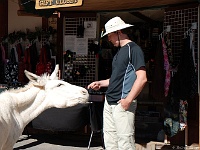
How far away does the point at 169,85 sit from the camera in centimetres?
666

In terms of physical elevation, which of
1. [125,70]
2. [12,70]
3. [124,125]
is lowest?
[124,125]

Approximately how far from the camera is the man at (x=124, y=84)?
14.8 ft

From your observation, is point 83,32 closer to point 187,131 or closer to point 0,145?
point 187,131

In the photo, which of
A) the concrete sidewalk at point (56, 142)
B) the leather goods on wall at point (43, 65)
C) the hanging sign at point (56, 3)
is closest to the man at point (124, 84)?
the hanging sign at point (56, 3)

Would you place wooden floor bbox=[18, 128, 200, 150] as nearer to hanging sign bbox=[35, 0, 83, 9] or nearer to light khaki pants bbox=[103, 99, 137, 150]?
light khaki pants bbox=[103, 99, 137, 150]

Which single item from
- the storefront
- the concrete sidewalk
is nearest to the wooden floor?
the concrete sidewalk

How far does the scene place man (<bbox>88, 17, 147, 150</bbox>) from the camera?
4516 mm

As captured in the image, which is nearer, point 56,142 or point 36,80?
point 36,80

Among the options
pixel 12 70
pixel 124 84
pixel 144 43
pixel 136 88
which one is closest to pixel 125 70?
pixel 124 84

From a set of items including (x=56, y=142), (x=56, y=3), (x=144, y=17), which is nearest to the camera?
(x=56, y=3)

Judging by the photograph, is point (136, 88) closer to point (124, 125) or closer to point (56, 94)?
point (124, 125)

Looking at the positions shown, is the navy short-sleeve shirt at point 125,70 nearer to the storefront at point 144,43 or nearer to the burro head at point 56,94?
the burro head at point 56,94

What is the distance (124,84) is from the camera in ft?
15.4

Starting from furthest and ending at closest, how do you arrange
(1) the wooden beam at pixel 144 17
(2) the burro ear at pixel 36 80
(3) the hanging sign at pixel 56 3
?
1. (1) the wooden beam at pixel 144 17
2. (3) the hanging sign at pixel 56 3
3. (2) the burro ear at pixel 36 80
